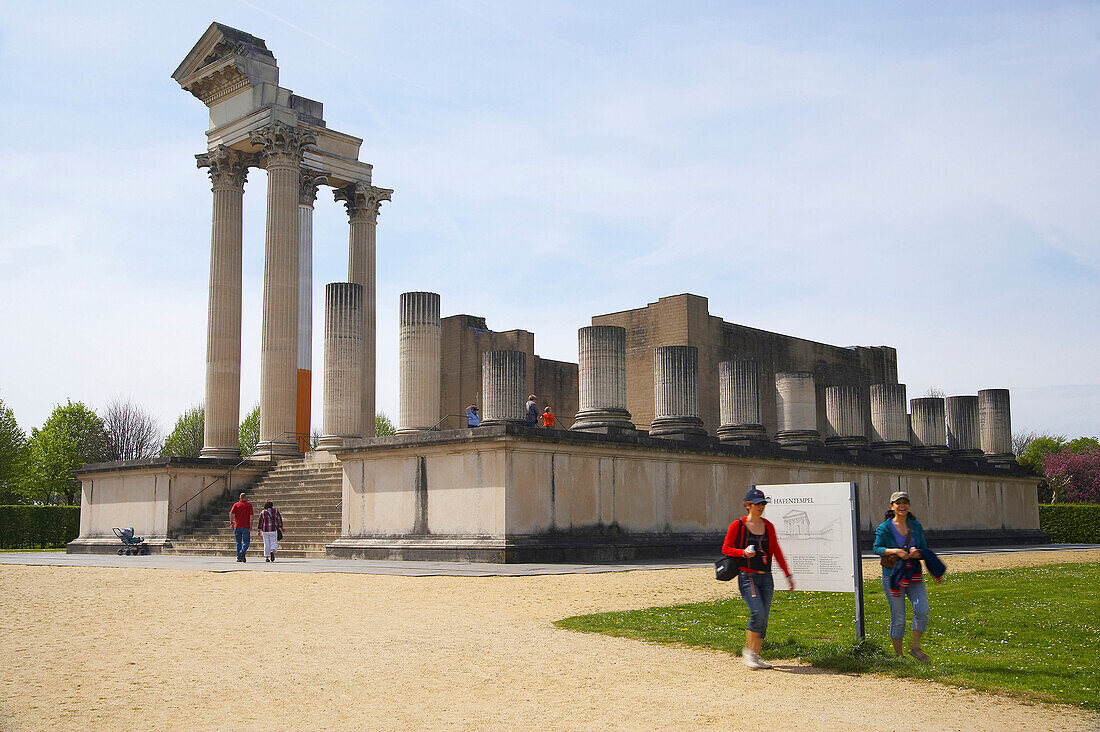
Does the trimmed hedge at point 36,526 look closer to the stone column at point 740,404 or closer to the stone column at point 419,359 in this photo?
the stone column at point 419,359

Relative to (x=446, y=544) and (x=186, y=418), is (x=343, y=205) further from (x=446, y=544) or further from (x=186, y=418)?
(x=186, y=418)

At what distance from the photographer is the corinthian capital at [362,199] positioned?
128ft

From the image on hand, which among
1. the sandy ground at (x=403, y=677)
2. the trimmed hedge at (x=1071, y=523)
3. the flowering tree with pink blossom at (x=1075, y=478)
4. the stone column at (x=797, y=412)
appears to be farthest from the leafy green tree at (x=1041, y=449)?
the sandy ground at (x=403, y=677)

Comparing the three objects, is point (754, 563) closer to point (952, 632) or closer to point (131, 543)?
point (952, 632)

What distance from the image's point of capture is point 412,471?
79.4 feet

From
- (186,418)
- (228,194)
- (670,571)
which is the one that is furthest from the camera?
(186,418)

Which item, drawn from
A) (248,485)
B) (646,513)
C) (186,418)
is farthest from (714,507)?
(186,418)

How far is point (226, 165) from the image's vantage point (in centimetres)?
3584

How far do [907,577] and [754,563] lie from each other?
140 centimetres

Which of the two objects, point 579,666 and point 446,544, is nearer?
point 579,666

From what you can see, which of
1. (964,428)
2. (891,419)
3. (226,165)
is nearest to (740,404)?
(891,419)

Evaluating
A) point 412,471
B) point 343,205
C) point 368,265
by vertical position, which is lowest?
point 412,471

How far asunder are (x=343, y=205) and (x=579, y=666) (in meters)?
32.3

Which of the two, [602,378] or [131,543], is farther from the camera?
[131,543]
